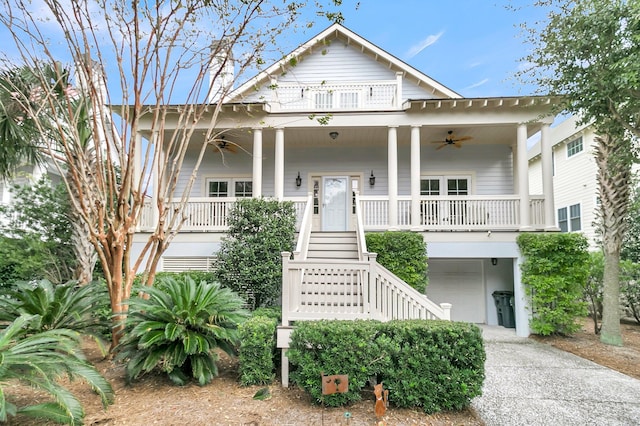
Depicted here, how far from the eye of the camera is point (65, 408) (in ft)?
10.5

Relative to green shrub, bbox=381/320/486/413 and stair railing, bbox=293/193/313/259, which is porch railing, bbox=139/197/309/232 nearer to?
stair railing, bbox=293/193/313/259

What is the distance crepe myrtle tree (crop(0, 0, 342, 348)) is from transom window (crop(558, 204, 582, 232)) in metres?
13.8

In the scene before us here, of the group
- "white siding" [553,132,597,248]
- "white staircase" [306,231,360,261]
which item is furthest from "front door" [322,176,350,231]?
"white siding" [553,132,597,248]

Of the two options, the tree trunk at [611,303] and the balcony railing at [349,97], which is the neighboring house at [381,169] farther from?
the tree trunk at [611,303]

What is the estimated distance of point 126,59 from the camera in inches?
233

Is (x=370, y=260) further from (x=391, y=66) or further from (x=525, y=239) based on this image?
(x=391, y=66)

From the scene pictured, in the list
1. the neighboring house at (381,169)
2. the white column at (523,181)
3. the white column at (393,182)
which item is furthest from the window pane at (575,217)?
the white column at (393,182)

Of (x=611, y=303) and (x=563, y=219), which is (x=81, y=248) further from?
(x=563, y=219)

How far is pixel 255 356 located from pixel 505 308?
25.8 feet

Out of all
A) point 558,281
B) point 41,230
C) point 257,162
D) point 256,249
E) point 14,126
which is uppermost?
point 14,126

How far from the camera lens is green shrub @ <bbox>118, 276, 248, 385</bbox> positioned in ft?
14.0

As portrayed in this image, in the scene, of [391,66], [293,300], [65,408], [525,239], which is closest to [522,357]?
[525,239]

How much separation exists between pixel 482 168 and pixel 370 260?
7.91 meters

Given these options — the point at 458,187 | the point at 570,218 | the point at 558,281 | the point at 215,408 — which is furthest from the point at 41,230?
the point at 570,218
